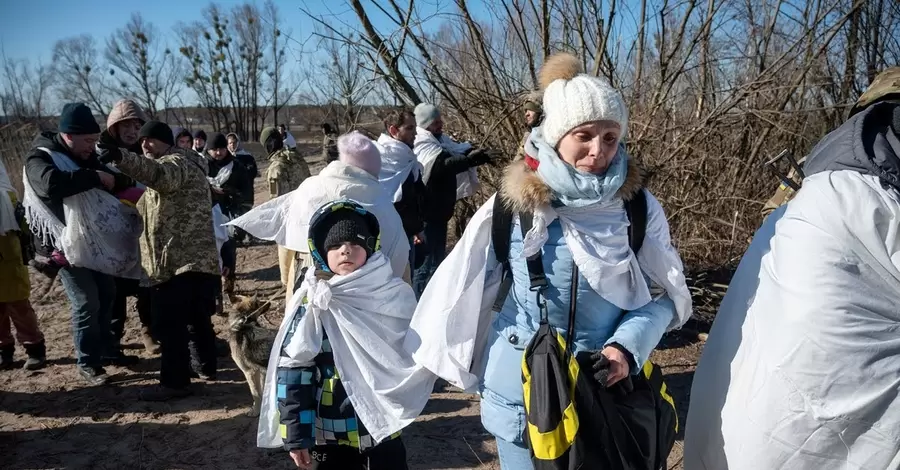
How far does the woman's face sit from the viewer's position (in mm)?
1588

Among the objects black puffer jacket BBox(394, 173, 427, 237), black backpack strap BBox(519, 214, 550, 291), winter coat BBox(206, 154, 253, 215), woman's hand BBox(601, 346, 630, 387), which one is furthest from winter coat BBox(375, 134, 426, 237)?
winter coat BBox(206, 154, 253, 215)

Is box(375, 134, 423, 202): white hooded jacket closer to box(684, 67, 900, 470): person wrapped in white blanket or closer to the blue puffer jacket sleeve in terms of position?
the blue puffer jacket sleeve

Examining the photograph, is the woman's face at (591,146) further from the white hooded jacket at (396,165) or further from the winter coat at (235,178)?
the winter coat at (235,178)

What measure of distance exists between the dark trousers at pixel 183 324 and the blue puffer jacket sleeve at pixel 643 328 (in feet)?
10.1

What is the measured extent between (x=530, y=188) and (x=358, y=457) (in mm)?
1322

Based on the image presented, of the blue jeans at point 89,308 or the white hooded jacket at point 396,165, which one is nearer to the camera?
the blue jeans at point 89,308

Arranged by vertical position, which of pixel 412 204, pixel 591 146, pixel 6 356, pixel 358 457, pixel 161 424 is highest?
pixel 591 146

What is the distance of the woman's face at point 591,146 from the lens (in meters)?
1.59

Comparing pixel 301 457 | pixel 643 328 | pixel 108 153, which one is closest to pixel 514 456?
pixel 643 328

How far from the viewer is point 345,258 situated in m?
2.10

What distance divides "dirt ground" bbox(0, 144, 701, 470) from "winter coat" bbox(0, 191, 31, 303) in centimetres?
71

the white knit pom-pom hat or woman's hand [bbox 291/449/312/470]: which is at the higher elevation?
the white knit pom-pom hat

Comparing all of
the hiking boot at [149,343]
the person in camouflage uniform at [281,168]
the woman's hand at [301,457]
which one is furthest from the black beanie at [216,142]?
the woman's hand at [301,457]

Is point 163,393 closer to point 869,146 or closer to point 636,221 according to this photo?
point 636,221
